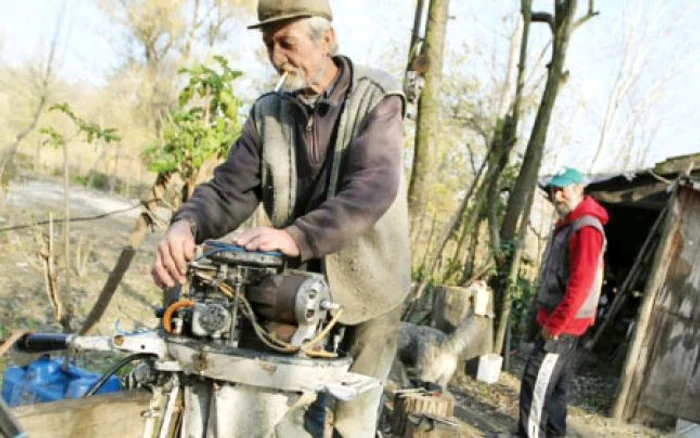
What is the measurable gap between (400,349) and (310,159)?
559 centimetres

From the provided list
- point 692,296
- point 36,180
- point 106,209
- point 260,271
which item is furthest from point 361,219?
point 36,180

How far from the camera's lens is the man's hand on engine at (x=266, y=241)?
163 cm

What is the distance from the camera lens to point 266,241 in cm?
165

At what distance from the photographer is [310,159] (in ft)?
7.05

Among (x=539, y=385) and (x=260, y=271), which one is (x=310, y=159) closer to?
(x=260, y=271)

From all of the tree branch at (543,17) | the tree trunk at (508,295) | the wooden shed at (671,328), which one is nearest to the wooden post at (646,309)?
the wooden shed at (671,328)

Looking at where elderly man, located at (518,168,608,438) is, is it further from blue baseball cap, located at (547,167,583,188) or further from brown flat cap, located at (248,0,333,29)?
brown flat cap, located at (248,0,333,29)

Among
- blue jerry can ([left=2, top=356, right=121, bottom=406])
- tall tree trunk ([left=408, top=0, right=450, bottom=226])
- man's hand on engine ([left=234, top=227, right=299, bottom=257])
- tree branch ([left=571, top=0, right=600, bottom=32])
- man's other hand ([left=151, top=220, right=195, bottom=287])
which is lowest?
blue jerry can ([left=2, top=356, right=121, bottom=406])

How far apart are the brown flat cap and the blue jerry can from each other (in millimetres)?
1218

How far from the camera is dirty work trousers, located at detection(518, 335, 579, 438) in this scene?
503 cm

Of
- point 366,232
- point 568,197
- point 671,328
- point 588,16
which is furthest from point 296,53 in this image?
point 588,16

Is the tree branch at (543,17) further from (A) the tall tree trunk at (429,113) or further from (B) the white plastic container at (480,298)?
(B) the white plastic container at (480,298)

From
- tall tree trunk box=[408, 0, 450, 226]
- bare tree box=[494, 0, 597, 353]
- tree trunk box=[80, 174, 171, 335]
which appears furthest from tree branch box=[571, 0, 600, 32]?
tree trunk box=[80, 174, 171, 335]

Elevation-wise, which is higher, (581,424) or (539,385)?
(539,385)
